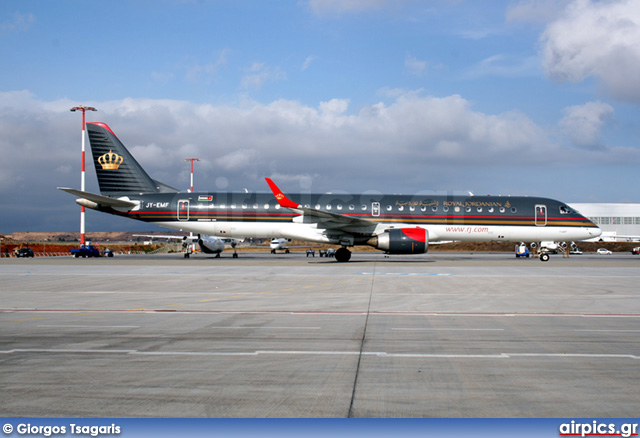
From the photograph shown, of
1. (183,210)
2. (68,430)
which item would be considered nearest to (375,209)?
(183,210)

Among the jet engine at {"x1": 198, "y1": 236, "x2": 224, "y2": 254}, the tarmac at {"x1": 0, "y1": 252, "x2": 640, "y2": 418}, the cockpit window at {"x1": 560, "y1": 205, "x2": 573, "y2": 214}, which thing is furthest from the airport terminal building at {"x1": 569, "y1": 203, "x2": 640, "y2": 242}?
the tarmac at {"x1": 0, "y1": 252, "x2": 640, "y2": 418}

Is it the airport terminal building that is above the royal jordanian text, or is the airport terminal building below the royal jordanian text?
above

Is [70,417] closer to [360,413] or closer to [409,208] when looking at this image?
[360,413]

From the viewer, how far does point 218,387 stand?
5977mm

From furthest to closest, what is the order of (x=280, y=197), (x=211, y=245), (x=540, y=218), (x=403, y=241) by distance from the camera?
1. (x=211, y=245)
2. (x=540, y=218)
3. (x=280, y=197)
4. (x=403, y=241)

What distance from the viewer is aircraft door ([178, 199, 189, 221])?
35.6 metres

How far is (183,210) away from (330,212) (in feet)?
33.0

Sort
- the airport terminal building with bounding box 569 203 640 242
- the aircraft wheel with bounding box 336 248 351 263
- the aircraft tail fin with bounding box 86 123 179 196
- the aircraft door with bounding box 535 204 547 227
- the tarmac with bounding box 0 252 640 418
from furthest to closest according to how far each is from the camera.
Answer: the airport terminal building with bounding box 569 203 640 242, the aircraft tail fin with bounding box 86 123 179 196, the aircraft door with bounding box 535 204 547 227, the aircraft wheel with bounding box 336 248 351 263, the tarmac with bounding box 0 252 640 418

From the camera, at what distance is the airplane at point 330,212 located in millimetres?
34438

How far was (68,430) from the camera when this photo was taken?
471 cm

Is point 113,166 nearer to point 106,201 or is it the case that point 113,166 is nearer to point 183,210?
point 106,201

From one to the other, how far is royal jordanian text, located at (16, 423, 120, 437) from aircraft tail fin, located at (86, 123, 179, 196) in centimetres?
3385

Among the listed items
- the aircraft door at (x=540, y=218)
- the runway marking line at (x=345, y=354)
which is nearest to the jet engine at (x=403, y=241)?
the aircraft door at (x=540, y=218)

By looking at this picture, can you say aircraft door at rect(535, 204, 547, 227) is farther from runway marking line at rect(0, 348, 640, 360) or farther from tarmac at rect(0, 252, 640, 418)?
runway marking line at rect(0, 348, 640, 360)
